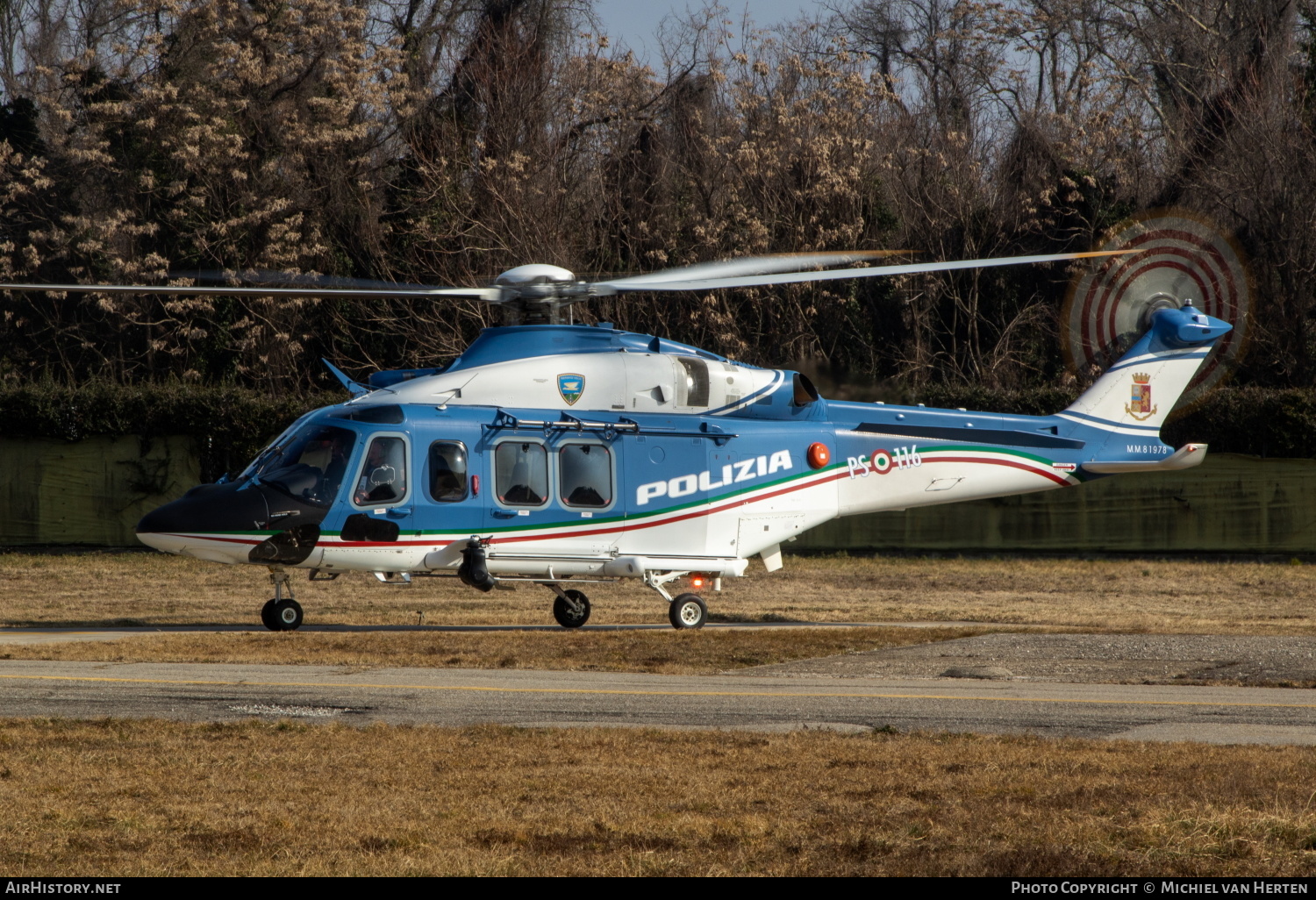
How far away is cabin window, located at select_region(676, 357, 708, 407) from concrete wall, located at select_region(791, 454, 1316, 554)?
11.2 m

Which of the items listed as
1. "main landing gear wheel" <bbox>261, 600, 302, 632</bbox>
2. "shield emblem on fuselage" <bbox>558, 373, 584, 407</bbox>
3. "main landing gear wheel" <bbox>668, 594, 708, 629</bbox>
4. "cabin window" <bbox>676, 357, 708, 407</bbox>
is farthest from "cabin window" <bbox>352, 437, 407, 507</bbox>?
"main landing gear wheel" <bbox>668, 594, 708, 629</bbox>

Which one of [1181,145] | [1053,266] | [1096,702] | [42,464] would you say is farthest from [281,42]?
[1096,702]

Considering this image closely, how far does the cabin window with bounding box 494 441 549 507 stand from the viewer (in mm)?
16750

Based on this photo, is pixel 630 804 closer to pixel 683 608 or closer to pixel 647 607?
pixel 683 608

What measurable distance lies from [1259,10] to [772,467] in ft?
95.5

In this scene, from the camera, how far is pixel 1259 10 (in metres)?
39.2

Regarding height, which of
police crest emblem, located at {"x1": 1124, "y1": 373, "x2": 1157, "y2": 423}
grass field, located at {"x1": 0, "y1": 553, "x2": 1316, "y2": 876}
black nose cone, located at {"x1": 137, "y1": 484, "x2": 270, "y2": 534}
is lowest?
grass field, located at {"x1": 0, "y1": 553, "x2": 1316, "y2": 876}

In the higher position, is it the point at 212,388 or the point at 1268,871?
the point at 212,388

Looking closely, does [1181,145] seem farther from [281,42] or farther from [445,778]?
[445,778]

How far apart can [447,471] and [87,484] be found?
1521cm

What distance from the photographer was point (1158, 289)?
2105 cm

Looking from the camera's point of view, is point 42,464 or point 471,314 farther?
point 471,314

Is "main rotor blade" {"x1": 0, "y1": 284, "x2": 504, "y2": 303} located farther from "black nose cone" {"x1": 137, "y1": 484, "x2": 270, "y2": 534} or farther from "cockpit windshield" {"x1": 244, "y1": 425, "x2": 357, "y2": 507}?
"black nose cone" {"x1": 137, "y1": 484, "x2": 270, "y2": 534}

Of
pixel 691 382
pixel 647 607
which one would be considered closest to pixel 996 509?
pixel 647 607
